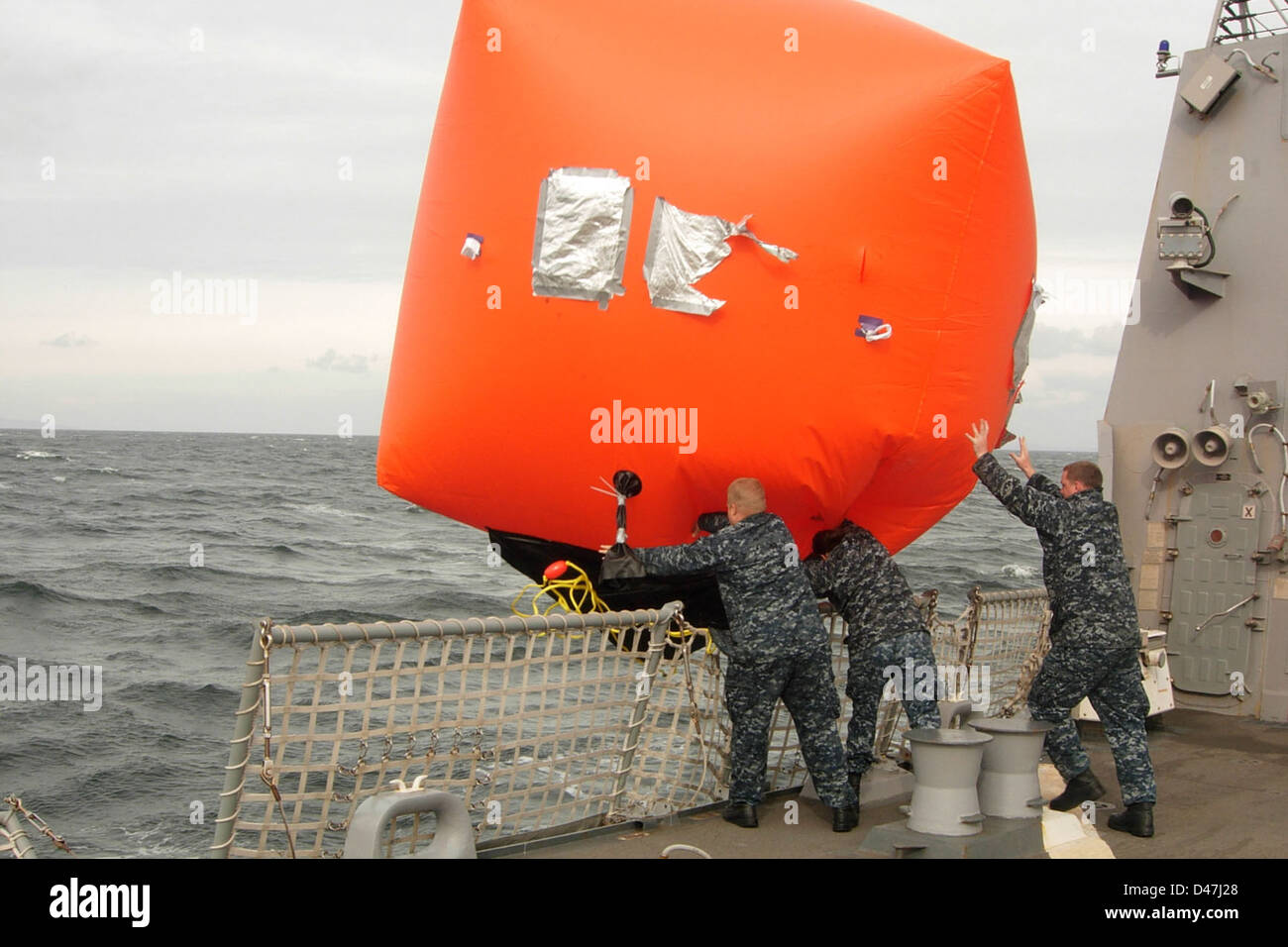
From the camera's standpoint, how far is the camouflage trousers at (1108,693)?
19.6 feet

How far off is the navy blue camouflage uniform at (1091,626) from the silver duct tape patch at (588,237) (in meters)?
2.02

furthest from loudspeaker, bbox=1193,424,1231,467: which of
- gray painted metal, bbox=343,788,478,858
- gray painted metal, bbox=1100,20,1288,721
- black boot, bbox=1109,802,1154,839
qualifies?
gray painted metal, bbox=343,788,478,858

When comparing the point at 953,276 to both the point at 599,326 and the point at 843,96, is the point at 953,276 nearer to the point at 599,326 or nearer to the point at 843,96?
the point at 843,96

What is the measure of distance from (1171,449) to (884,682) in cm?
376

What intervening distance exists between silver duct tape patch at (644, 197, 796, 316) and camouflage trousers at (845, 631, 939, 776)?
205cm

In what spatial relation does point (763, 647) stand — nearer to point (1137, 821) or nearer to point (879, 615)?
point (879, 615)

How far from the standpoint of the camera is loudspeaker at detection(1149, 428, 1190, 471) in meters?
8.66

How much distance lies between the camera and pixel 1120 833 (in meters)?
5.98

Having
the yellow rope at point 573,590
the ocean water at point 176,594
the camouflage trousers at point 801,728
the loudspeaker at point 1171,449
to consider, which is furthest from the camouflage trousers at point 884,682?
the ocean water at point 176,594

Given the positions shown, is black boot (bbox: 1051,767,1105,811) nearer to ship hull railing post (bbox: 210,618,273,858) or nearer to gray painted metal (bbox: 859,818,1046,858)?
gray painted metal (bbox: 859,818,1046,858)

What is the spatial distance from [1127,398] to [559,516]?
5.26 meters

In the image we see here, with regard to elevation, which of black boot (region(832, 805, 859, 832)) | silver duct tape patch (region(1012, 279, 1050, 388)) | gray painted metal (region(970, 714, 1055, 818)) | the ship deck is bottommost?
the ship deck

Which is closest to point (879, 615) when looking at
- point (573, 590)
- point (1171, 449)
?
point (573, 590)
